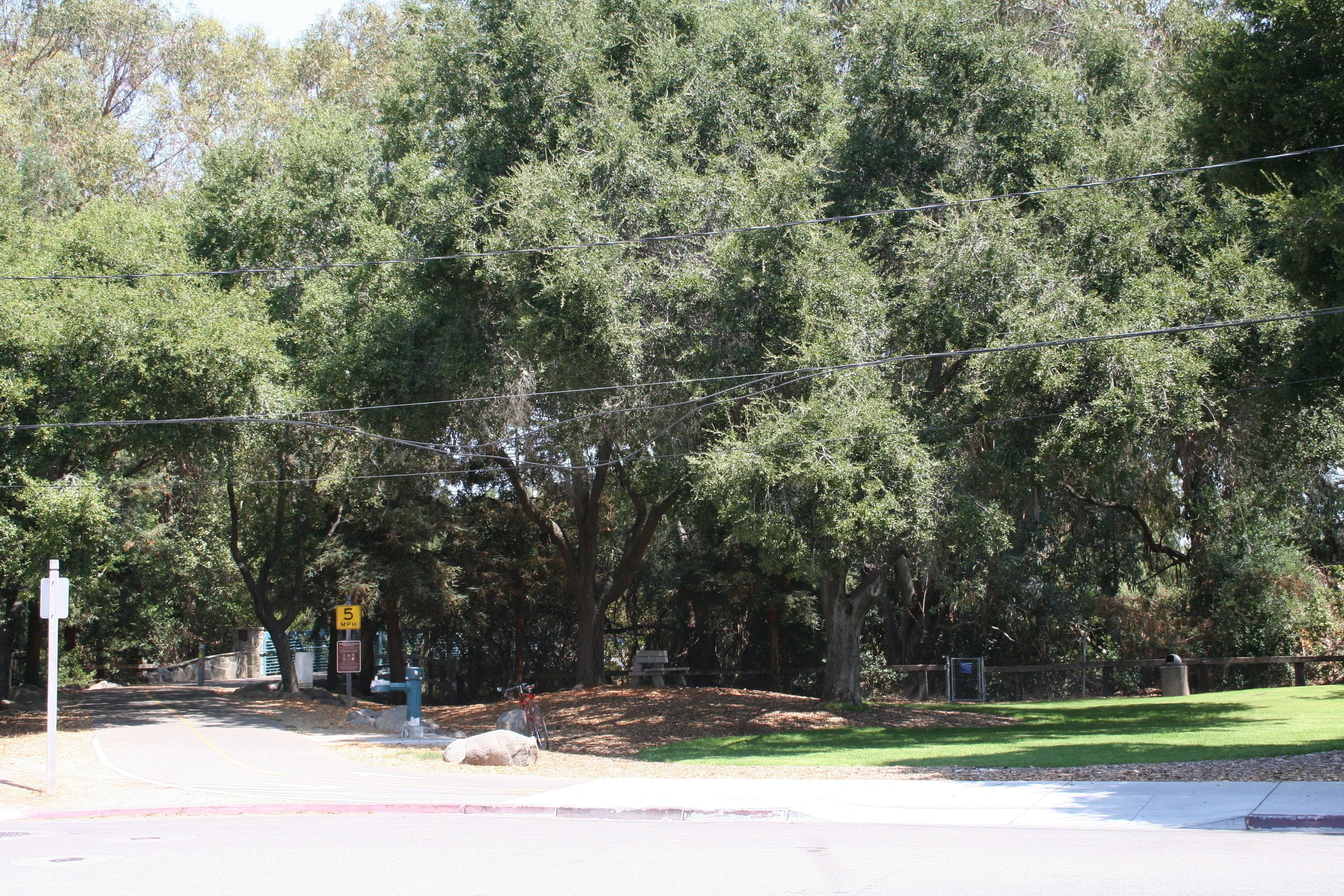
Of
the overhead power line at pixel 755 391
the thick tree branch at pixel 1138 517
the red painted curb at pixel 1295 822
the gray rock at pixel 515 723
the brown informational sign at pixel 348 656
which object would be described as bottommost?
the red painted curb at pixel 1295 822

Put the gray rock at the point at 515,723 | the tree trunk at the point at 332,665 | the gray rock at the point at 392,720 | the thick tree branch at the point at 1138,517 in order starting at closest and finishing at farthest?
the gray rock at the point at 515,723 → the gray rock at the point at 392,720 → the thick tree branch at the point at 1138,517 → the tree trunk at the point at 332,665

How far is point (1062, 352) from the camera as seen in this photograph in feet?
57.2

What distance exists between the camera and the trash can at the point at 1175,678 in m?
29.8

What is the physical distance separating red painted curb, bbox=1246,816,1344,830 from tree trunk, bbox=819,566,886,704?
13.7 m

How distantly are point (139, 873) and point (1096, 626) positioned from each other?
30.3m

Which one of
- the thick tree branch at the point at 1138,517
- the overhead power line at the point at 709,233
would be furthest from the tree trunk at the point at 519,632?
the thick tree branch at the point at 1138,517

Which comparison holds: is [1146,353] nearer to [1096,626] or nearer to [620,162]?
[620,162]

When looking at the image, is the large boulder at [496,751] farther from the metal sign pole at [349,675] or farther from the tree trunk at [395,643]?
the tree trunk at [395,643]

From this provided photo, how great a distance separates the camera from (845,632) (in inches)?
986

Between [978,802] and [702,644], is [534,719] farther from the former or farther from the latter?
[702,644]

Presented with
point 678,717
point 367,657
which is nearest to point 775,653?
point 678,717

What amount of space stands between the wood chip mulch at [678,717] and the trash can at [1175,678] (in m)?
7.98

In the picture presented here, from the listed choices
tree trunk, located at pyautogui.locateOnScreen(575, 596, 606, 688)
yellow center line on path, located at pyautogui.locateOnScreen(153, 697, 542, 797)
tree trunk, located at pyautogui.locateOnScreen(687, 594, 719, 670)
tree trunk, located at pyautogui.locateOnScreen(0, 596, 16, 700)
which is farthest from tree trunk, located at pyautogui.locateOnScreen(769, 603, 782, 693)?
tree trunk, located at pyautogui.locateOnScreen(0, 596, 16, 700)

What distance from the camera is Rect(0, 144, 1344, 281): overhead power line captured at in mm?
17719
